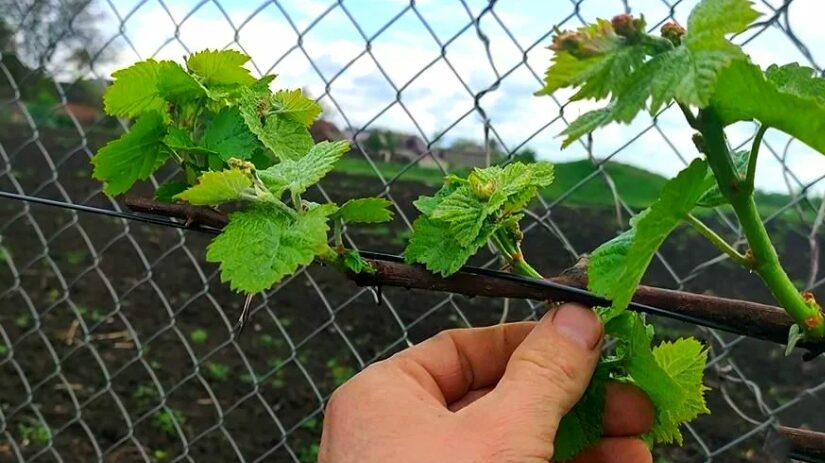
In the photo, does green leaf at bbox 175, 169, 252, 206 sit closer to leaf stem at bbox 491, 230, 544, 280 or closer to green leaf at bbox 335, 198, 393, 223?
green leaf at bbox 335, 198, 393, 223

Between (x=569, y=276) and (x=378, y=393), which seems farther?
(x=378, y=393)

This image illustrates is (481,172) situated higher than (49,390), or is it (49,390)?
(49,390)

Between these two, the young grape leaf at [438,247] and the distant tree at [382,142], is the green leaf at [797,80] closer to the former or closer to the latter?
the young grape leaf at [438,247]

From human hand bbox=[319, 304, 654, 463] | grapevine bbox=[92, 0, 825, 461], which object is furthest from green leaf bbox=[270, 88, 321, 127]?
human hand bbox=[319, 304, 654, 463]

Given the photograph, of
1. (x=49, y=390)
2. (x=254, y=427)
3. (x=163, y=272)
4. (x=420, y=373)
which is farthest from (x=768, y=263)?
(x=163, y=272)

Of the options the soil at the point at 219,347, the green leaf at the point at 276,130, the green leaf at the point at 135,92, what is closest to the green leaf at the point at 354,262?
the green leaf at the point at 276,130

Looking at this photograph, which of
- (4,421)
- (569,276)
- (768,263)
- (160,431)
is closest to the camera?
(768,263)

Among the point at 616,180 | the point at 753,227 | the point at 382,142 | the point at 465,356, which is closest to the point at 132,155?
the point at 465,356

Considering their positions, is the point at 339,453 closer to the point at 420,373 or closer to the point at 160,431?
the point at 420,373
